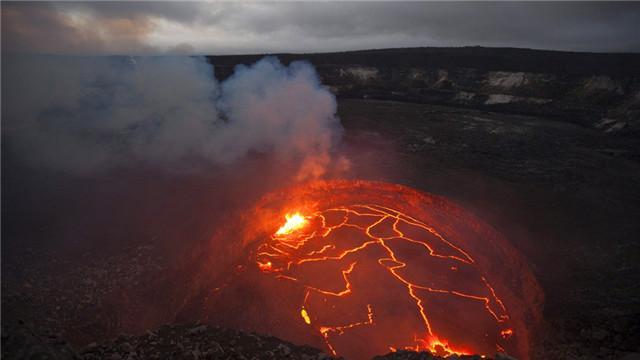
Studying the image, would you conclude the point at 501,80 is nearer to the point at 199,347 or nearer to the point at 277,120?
the point at 277,120

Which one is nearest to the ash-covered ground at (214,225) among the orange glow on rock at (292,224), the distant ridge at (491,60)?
the orange glow on rock at (292,224)

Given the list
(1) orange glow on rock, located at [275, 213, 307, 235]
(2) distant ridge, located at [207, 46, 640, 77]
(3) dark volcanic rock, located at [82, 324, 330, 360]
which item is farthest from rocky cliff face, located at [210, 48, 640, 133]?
(3) dark volcanic rock, located at [82, 324, 330, 360]

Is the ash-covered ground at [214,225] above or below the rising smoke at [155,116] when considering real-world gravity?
below

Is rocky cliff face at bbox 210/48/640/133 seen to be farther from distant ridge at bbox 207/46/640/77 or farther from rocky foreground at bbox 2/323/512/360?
rocky foreground at bbox 2/323/512/360

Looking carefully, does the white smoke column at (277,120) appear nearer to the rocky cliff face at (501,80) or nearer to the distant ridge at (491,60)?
the rocky cliff face at (501,80)

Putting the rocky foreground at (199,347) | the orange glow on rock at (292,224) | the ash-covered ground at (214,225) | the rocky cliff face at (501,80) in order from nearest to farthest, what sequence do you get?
the rocky foreground at (199,347) < the ash-covered ground at (214,225) < the orange glow on rock at (292,224) < the rocky cliff face at (501,80)

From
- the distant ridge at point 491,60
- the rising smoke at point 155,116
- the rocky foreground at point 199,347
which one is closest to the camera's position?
the rocky foreground at point 199,347

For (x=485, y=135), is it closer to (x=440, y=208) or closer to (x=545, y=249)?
(x=440, y=208)
